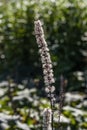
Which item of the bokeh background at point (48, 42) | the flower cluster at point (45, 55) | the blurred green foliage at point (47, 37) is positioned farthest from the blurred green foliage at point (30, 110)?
the flower cluster at point (45, 55)

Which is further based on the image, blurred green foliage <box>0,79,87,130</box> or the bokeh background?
the bokeh background

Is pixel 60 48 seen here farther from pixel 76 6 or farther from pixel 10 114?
pixel 10 114

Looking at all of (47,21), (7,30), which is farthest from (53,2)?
(7,30)

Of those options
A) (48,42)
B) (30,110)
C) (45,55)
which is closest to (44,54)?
(45,55)

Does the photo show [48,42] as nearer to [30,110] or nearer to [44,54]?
[30,110]

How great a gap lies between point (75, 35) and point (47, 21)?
0.56m

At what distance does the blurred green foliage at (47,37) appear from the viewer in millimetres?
8141

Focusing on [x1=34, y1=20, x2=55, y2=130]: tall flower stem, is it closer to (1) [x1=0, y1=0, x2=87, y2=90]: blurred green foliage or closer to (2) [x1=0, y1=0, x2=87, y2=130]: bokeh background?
(2) [x1=0, y1=0, x2=87, y2=130]: bokeh background

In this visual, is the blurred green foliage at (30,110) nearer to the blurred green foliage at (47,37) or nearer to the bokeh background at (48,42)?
the bokeh background at (48,42)

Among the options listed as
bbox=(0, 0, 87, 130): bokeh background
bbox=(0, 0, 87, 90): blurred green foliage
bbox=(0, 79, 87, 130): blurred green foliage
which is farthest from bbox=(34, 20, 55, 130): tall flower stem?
bbox=(0, 0, 87, 90): blurred green foliage

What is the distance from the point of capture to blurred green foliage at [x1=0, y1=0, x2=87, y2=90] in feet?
26.7

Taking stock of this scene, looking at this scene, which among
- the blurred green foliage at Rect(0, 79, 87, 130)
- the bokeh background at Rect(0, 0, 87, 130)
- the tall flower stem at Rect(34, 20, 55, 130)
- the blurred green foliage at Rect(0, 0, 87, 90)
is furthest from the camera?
the blurred green foliage at Rect(0, 0, 87, 90)

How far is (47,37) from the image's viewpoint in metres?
8.12

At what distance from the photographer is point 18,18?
8.44 metres
